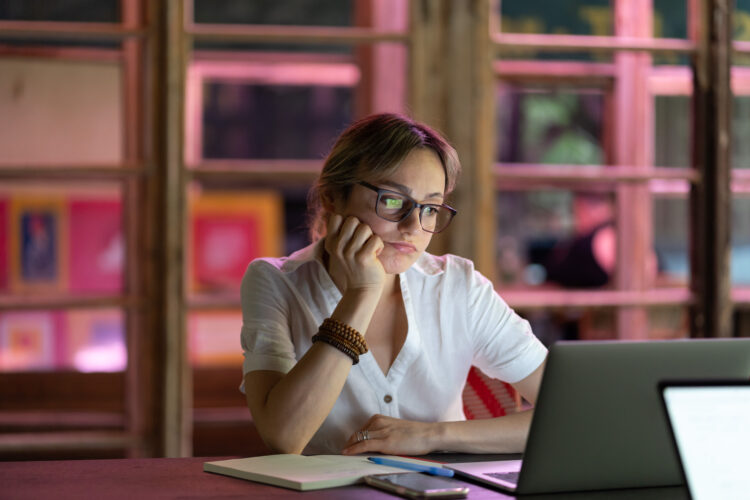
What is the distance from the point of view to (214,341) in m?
3.37

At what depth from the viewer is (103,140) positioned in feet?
9.69

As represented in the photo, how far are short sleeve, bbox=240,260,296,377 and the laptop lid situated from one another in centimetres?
67

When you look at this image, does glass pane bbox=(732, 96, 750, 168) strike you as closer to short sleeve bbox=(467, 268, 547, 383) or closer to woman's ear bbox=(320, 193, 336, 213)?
short sleeve bbox=(467, 268, 547, 383)

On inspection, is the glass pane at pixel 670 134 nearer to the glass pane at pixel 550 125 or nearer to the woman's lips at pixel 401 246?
the glass pane at pixel 550 125

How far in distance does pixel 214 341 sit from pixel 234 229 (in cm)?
57

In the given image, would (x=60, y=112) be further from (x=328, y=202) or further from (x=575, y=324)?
(x=575, y=324)

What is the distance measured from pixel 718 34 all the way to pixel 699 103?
9.7 inches

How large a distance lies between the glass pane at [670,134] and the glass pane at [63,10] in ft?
6.51

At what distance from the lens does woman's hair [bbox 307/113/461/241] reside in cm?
192

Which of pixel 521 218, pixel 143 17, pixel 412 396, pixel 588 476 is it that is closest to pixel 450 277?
pixel 412 396

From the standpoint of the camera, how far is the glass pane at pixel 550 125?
319 cm

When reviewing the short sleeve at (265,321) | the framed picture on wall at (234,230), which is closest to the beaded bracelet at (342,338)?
the short sleeve at (265,321)

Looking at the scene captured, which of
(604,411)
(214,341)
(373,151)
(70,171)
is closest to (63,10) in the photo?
(70,171)

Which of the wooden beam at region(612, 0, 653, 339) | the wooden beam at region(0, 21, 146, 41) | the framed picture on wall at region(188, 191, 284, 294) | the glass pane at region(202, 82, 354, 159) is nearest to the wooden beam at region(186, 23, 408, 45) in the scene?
the wooden beam at region(0, 21, 146, 41)
